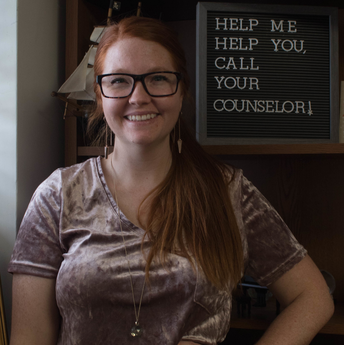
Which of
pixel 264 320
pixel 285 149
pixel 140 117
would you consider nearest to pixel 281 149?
pixel 285 149

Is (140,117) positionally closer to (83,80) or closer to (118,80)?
(118,80)

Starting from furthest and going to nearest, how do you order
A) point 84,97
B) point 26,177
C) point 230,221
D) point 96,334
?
1. point 84,97
2. point 26,177
3. point 230,221
4. point 96,334

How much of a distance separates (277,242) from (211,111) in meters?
0.52

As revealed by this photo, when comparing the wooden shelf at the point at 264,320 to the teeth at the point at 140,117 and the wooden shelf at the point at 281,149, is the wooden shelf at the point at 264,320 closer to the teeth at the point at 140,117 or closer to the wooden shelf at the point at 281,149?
the wooden shelf at the point at 281,149

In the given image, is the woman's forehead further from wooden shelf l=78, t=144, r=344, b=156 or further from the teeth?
wooden shelf l=78, t=144, r=344, b=156

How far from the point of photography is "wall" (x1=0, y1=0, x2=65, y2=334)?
3.70 feet

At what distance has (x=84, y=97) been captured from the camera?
1.28 meters

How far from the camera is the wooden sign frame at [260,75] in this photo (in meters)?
1.29

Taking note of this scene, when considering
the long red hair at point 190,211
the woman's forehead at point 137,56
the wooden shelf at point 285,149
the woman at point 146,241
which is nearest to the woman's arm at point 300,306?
the woman at point 146,241

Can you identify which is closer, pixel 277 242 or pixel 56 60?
pixel 277 242

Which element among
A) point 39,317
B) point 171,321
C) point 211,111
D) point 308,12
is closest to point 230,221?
point 171,321

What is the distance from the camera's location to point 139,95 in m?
0.98

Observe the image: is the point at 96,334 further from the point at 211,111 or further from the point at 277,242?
the point at 211,111

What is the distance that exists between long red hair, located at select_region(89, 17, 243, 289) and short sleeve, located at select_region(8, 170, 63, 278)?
259 millimetres
